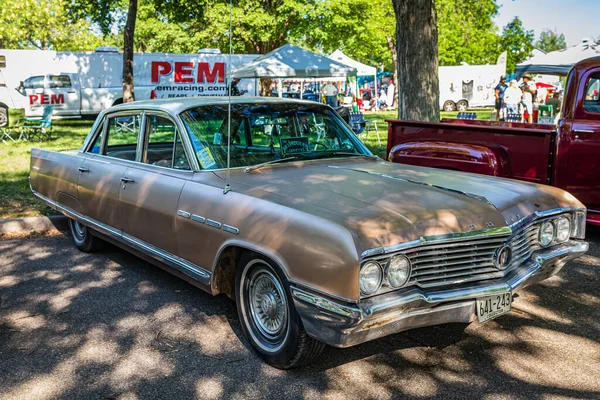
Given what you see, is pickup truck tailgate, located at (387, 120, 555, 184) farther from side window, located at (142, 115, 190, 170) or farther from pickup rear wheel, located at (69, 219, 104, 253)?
pickup rear wheel, located at (69, 219, 104, 253)

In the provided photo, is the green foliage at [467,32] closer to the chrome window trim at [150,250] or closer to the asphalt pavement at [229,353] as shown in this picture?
the chrome window trim at [150,250]

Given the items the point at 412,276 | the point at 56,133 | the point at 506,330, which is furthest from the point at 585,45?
the point at 56,133

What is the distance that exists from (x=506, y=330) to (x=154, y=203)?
2.63 m

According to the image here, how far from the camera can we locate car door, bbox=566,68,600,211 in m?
6.07

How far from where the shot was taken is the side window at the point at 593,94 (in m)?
6.23

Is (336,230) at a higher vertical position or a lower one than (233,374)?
higher

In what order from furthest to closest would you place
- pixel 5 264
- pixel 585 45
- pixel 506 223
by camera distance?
pixel 585 45 → pixel 5 264 → pixel 506 223

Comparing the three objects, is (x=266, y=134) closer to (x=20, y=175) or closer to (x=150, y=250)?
(x=150, y=250)

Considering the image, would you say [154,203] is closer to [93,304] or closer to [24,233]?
[93,304]

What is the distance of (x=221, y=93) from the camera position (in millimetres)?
25547

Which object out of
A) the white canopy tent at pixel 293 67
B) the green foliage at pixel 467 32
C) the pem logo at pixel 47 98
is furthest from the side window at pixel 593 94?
the green foliage at pixel 467 32

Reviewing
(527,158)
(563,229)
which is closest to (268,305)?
(563,229)

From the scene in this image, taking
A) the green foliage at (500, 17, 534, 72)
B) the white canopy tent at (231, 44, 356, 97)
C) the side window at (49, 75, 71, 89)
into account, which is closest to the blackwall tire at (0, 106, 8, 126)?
the side window at (49, 75, 71, 89)

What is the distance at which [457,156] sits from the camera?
639 cm
